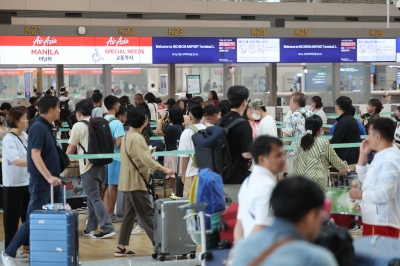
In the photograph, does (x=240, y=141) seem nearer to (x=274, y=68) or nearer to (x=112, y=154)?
(x=112, y=154)

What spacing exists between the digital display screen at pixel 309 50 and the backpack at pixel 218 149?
11605 millimetres

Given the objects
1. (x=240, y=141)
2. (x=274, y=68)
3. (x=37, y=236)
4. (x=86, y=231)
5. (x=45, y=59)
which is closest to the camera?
(x=240, y=141)

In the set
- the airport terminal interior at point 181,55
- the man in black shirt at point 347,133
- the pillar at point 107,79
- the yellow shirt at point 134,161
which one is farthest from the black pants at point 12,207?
the pillar at point 107,79

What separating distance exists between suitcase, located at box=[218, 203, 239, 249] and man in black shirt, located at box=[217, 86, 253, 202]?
1.21 metres

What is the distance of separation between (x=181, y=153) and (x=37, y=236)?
2.31 m

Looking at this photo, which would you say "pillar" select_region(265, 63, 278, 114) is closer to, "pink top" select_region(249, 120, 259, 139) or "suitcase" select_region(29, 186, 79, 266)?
"pink top" select_region(249, 120, 259, 139)

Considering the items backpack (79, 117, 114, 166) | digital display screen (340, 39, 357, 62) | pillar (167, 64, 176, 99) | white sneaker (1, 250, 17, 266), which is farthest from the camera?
Result: digital display screen (340, 39, 357, 62)

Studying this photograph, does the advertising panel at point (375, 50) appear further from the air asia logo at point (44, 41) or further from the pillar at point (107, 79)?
the air asia logo at point (44, 41)

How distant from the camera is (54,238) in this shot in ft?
22.0

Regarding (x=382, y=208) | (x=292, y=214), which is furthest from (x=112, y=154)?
(x=292, y=214)

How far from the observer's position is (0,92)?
18.2 metres

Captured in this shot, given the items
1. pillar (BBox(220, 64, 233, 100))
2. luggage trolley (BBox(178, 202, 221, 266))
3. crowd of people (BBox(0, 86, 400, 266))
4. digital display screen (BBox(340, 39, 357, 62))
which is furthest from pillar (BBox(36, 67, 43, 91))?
luggage trolley (BBox(178, 202, 221, 266))

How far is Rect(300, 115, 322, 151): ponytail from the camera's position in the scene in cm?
732

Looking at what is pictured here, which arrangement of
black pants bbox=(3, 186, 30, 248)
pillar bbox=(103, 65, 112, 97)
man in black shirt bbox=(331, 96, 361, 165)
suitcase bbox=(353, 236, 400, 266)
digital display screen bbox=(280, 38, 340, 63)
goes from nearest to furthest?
1. suitcase bbox=(353, 236, 400, 266)
2. black pants bbox=(3, 186, 30, 248)
3. man in black shirt bbox=(331, 96, 361, 165)
4. pillar bbox=(103, 65, 112, 97)
5. digital display screen bbox=(280, 38, 340, 63)
